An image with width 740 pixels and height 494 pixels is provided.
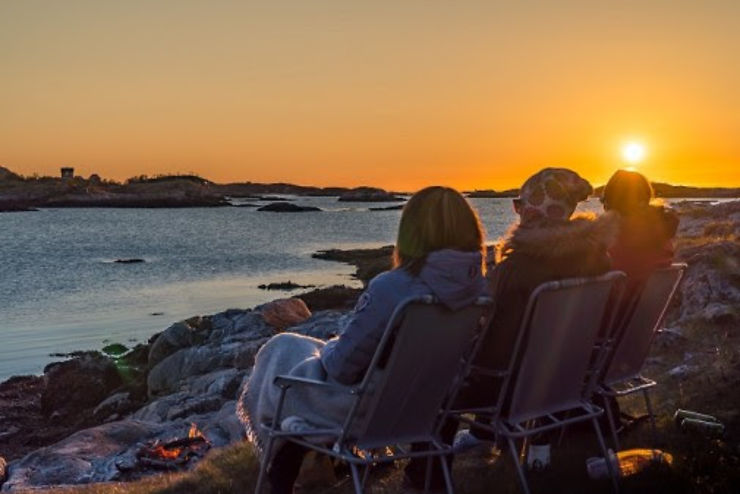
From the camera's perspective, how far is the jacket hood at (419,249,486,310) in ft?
13.5

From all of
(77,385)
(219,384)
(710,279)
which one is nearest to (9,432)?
(77,385)

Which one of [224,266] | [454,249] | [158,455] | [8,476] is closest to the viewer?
[454,249]

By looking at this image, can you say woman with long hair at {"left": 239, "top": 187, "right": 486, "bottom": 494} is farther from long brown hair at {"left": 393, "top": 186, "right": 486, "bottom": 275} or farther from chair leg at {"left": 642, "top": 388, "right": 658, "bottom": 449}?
chair leg at {"left": 642, "top": 388, "right": 658, "bottom": 449}

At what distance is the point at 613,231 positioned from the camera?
4.96 m

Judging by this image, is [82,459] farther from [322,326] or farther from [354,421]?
[322,326]

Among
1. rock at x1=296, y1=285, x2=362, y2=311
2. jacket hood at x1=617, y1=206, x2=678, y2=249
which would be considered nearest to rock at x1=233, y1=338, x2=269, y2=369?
rock at x1=296, y1=285, x2=362, y2=311

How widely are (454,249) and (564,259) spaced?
0.78 metres

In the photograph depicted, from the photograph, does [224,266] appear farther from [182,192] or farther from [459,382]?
[182,192]

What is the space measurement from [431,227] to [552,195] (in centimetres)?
96

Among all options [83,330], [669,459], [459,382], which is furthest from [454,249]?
[83,330]

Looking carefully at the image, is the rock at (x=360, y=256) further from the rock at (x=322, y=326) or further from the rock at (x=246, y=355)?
the rock at (x=246, y=355)

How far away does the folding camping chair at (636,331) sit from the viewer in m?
5.56

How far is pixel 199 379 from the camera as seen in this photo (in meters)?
17.1

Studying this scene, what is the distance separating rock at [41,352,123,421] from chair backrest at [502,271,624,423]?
1550cm
